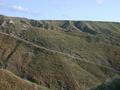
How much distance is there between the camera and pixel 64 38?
175 m

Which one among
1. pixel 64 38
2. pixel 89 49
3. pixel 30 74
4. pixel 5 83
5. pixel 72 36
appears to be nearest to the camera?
pixel 5 83

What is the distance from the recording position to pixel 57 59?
134m

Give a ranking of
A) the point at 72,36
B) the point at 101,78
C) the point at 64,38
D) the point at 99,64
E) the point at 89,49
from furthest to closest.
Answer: the point at 72,36 → the point at 64,38 → the point at 89,49 → the point at 99,64 → the point at 101,78

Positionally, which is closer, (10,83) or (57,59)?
(10,83)

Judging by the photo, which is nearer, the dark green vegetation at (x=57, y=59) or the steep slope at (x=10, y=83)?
the steep slope at (x=10, y=83)

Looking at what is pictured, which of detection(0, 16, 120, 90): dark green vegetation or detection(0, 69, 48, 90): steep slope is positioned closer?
detection(0, 69, 48, 90): steep slope

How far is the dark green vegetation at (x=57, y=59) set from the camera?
120 m

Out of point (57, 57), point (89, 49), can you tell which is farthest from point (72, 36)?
point (57, 57)

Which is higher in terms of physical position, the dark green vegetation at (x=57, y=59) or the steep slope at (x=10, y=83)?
the steep slope at (x=10, y=83)

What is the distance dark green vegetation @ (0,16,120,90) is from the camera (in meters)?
120

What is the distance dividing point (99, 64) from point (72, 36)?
46.5 m

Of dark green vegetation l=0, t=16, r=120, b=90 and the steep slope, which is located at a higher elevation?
the steep slope

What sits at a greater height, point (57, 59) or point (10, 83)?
point (10, 83)

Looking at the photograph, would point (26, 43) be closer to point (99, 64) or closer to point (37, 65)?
point (37, 65)
